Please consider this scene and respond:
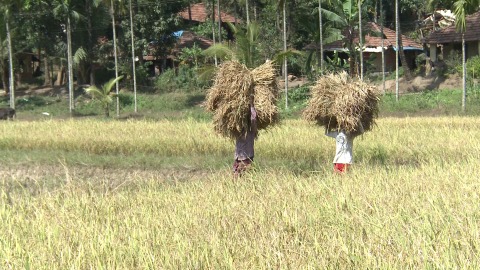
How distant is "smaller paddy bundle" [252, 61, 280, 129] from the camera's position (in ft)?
23.3

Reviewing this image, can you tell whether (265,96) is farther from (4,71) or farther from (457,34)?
(4,71)

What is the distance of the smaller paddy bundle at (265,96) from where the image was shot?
280 inches

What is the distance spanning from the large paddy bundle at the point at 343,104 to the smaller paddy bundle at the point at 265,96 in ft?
1.52

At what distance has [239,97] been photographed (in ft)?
23.0

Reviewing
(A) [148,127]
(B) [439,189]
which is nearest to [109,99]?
(A) [148,127]

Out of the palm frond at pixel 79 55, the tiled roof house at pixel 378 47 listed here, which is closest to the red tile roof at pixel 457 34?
the tiled roof house at pixel 378 47

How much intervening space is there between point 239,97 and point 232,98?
0.36 ft

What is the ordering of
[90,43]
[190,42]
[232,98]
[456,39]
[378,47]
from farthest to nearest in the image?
[190,42], [378,47], [90,43], [456,39], [232,98]

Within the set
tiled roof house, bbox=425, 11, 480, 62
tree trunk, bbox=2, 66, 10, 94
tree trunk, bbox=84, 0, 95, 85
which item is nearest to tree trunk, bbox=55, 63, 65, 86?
tree trunk, bbox=84, 0, 95, 85

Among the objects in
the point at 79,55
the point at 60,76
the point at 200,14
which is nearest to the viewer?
the point at 79,55

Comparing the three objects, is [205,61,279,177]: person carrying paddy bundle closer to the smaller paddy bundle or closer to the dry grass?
the smaller paddy bundle

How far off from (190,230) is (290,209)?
2.64 feet

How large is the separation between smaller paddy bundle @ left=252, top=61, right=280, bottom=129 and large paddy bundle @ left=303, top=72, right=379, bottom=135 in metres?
0.46

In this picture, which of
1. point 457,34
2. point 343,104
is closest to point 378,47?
point 457,34
